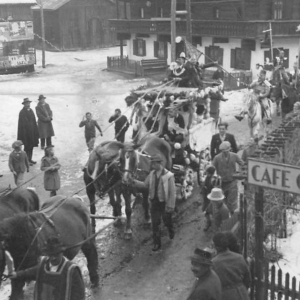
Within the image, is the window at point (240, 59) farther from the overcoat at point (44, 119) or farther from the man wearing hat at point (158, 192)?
the man wearing hat at point (158, 192)

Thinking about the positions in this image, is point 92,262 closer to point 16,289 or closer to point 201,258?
point 16,289

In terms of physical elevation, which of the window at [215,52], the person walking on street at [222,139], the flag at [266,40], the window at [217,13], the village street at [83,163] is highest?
the window at [217,13]

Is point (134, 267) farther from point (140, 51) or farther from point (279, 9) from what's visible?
point (140, 51)

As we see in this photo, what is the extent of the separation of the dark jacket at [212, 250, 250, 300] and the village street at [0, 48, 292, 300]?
229 cm

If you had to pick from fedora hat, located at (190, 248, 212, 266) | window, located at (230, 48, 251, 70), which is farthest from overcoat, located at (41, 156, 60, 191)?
window, located at (230, 48, 251, 70)

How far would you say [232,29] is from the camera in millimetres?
35000

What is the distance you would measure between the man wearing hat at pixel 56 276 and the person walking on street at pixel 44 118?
1119 centimetres

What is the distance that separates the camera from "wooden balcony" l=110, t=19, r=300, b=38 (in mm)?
33750

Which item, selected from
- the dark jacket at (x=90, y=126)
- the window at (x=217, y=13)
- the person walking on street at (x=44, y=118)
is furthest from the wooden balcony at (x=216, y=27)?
the dark jacket at (x=90, y=126)

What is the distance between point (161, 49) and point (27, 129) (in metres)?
26.6

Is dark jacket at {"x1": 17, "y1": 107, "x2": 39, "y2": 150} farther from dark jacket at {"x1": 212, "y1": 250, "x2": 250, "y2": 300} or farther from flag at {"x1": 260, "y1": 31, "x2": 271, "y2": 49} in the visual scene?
flag at {"x1": 260, "y1": 31, "x2": 271, "y2": 49}

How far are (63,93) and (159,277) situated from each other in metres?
21.1

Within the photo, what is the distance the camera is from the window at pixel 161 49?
41.6 m

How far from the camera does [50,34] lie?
177ft
